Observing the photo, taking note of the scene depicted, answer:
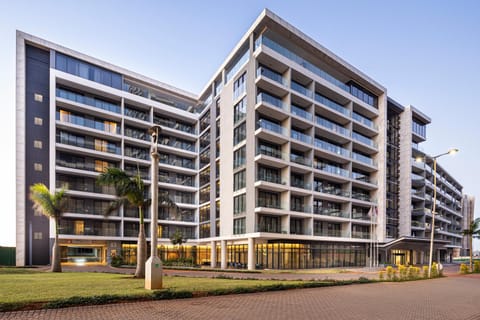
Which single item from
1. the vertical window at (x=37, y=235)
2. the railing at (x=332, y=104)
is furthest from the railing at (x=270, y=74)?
the vertical window at (x=37, y=235)


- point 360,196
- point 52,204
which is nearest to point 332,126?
point 360,196

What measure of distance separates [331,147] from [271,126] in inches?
468

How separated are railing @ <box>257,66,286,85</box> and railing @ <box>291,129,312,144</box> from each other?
6.58m

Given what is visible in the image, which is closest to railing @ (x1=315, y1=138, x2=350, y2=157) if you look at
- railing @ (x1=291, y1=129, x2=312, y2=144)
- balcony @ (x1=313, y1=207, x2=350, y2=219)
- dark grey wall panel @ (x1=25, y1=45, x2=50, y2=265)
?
railing @ (x1=291, y1=129, x2=312, y2=144)

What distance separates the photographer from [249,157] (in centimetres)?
3897

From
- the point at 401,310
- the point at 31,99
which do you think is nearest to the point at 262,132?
the point at 401,310

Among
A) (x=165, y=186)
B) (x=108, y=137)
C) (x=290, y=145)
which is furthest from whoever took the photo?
(x=165, y=186)

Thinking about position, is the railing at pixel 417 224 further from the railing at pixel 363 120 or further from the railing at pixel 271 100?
the railing at pixel 271 100

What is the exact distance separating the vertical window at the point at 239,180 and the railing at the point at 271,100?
921 cm

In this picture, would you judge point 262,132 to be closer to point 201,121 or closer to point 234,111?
point 234,111

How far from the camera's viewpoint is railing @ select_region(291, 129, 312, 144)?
1623 inches

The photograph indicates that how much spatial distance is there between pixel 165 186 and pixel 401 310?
47330 millimetres

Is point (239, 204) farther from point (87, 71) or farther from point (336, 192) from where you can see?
point (87, 71)

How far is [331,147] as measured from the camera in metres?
46.2
